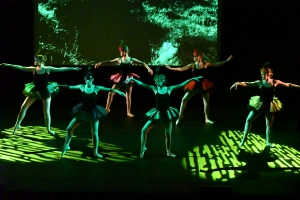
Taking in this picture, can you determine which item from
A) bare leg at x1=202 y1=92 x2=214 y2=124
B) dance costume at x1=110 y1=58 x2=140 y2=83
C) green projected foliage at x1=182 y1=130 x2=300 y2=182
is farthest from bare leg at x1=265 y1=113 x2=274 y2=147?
dance costume at x1=110 y1=58 x2=140 y2=83

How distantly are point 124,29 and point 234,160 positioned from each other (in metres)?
4.50

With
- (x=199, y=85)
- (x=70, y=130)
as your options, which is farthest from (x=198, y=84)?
(x=70, y=130)

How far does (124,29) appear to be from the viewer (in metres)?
9.37

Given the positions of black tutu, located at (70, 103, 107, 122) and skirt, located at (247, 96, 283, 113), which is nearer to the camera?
black tutu, located at (70, 103, 107, 122)

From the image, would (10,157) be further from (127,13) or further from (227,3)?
(227,3)

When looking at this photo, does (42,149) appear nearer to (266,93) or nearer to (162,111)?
(162,111)

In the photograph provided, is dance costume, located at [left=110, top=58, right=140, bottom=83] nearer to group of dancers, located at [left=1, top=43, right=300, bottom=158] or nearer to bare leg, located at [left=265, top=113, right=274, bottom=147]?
group of dancers, located at [left=1, top=43, right=300, bottom=158]

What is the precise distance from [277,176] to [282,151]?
44.1 inches

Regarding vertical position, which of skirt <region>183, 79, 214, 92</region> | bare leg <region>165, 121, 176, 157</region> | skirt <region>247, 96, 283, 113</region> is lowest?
bare leg <region>165, 121, 176, 157</region>

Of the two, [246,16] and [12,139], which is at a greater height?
[246,16]

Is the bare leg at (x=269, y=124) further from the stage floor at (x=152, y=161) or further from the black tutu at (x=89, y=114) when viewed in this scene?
the black tutu at (x=89, y=114)

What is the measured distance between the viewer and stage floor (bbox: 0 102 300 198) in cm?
475

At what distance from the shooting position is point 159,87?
5578 mm

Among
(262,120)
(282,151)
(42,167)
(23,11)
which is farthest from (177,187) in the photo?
(23,11)
